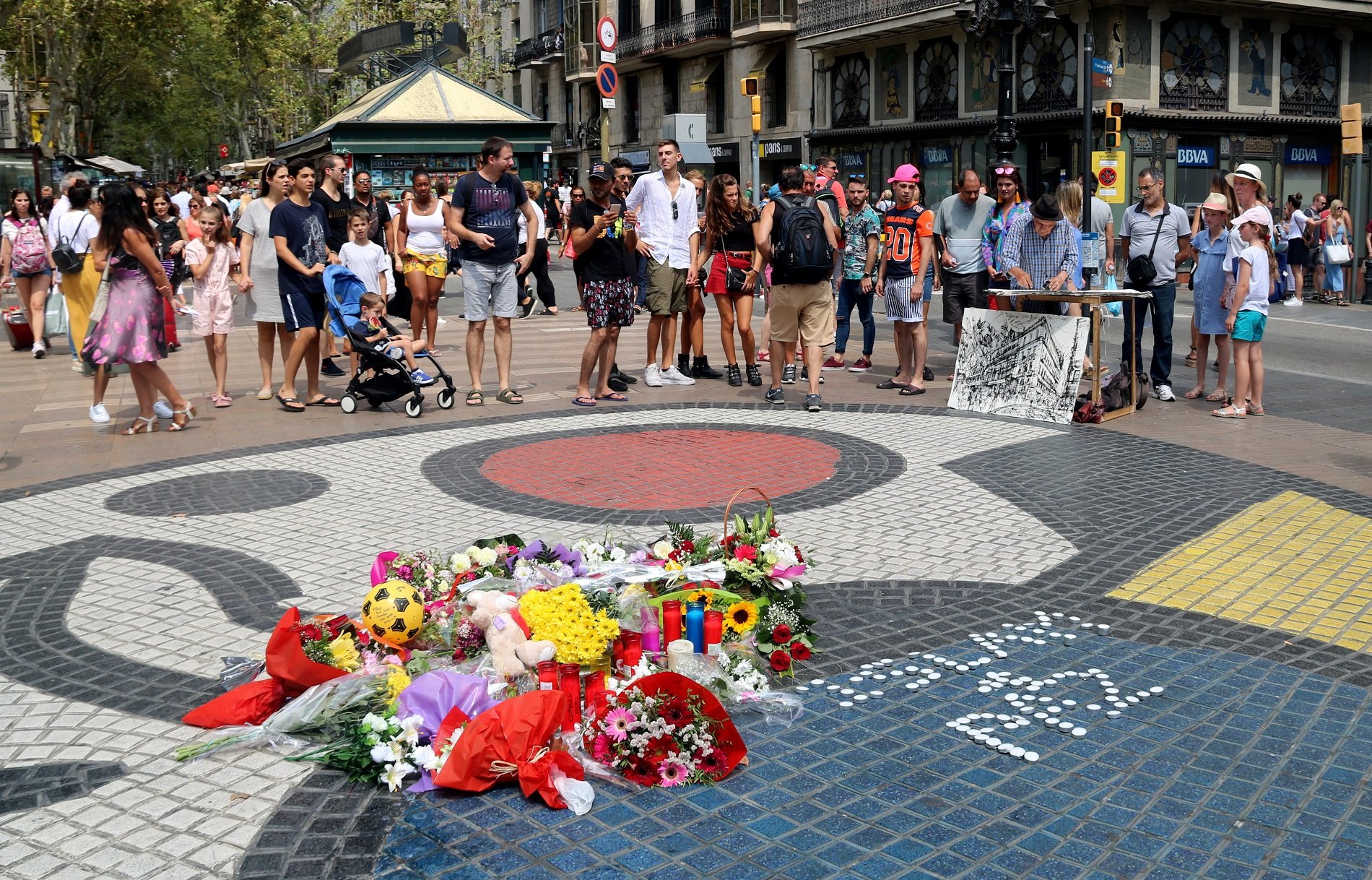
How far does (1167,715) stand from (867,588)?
5.26 feet

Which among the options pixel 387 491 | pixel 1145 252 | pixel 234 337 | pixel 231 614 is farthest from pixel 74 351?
pixel 1145 252

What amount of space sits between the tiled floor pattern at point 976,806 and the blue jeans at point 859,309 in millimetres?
8049

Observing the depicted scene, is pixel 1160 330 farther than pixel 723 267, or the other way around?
pixel 723 267

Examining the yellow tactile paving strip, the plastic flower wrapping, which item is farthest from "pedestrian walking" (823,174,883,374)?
the plastic flower wrapping

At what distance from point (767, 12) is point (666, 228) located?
30.8m

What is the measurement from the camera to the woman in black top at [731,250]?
436 inches

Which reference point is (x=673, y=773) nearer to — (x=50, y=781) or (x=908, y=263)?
(x=50, y=781)

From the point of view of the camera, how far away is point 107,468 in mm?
8539

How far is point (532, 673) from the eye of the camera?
4215 millimetres

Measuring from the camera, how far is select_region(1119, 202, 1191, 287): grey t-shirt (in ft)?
34.7

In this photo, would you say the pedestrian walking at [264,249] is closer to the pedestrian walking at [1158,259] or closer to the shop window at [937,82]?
the pedestrian walking at [1158,259]

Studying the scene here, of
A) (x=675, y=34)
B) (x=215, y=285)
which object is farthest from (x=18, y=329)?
(x=675, y=34)

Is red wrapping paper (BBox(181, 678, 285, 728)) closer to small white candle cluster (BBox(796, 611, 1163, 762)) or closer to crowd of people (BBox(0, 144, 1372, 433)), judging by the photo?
small white candle cluster (BBox(796, 611, 1163, 762))

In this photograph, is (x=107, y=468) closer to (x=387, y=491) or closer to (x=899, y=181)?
(x=387, y=491)
